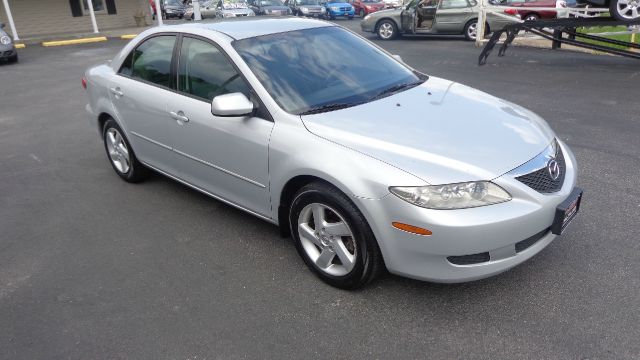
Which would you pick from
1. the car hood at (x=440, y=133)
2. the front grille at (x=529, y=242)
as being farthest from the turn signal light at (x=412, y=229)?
the front grille at (x=529, y=242)

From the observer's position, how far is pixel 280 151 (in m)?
3.20

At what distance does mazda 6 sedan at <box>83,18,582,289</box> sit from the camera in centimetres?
269

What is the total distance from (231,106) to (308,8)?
23.5m

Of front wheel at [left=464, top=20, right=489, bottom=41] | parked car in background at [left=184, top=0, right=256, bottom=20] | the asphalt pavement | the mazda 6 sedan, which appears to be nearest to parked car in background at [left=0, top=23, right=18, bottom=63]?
parked car in background at [left=184, top=0, right=256, bottom=20]

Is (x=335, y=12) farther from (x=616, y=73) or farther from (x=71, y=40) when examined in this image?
(x=616, y=73)

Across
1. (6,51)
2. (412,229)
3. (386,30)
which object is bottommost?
(386,30)

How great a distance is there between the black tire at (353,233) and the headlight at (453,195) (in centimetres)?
32

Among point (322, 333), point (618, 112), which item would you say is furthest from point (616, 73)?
point (322, 333)

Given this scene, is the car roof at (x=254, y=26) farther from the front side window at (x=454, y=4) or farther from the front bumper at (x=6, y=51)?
the front side window at (x=454, y=4)

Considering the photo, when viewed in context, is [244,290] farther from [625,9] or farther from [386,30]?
[386,30]

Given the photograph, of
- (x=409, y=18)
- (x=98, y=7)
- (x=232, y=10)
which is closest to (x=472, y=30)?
(x=409, y=18)

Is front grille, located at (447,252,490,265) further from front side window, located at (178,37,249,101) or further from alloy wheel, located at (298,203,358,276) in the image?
front side window, located at (178,37,249,101)

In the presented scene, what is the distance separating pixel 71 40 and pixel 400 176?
1993 cm

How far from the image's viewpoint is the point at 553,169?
301 cm
